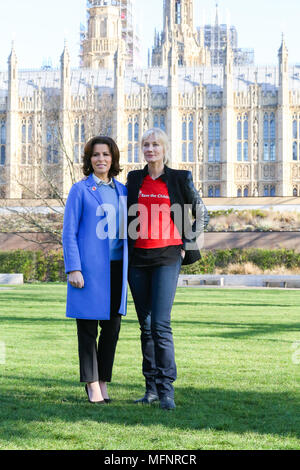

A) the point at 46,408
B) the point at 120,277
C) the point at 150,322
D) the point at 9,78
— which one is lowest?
the point at 46,408

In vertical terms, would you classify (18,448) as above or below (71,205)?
below

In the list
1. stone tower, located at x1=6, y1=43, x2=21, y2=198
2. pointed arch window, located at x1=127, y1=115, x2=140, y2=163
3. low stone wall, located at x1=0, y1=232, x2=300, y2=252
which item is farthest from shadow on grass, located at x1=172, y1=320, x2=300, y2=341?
stone tower, located at x1=6, y1=43, x2=21, y2=198

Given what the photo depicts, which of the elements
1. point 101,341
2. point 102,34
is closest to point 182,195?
point 101,341

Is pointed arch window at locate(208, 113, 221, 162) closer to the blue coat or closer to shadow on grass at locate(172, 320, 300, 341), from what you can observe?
shadow on grass at locate(172, 320, 300, 341)

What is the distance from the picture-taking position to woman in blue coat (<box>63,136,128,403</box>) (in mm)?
4689

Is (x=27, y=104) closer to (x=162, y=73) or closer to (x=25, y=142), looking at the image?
(x=25, y=142)

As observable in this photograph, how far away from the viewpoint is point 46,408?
14.5 ft

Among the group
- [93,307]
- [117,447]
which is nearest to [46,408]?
[93,307]

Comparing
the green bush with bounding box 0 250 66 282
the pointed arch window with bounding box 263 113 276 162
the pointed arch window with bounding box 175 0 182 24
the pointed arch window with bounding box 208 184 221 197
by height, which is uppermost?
the pointed arch window with bounding box 175 0 182 24

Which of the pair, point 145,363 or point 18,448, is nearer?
point 18,448

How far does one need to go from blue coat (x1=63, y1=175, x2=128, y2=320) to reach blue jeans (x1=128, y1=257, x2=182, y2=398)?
0.39ft

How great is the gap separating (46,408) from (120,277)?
98cm

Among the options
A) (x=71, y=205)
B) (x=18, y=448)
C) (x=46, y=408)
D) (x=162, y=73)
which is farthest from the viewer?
(x=162, y=73)

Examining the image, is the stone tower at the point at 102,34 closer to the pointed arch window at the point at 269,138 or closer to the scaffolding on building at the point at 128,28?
the scaffolding on building at the point at 128,28
